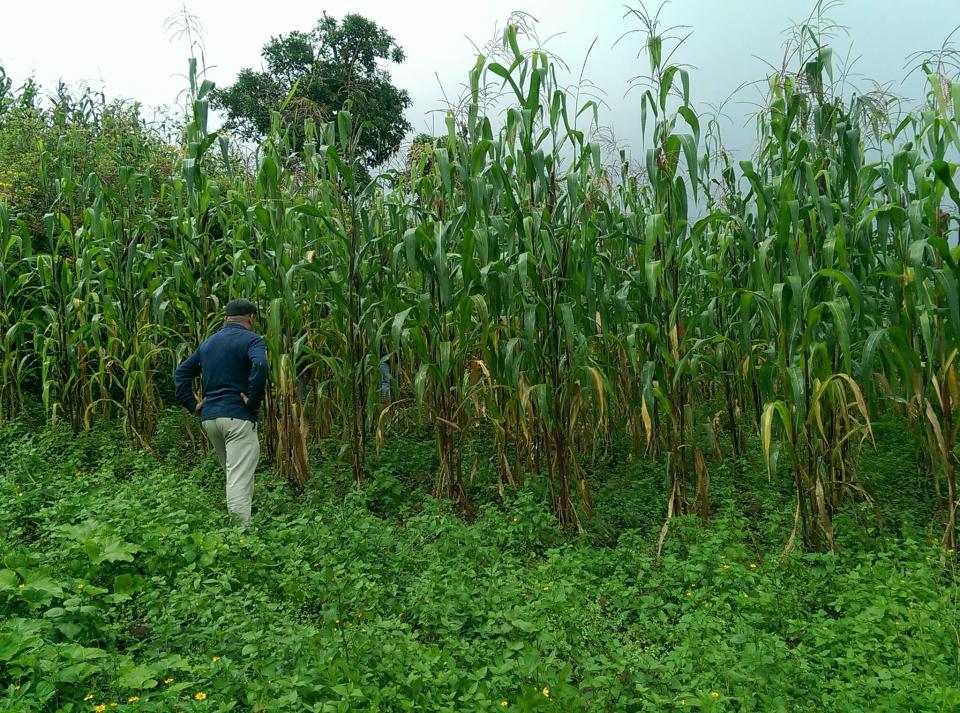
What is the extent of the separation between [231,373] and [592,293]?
238cm

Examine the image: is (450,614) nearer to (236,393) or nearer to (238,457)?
(238,457)

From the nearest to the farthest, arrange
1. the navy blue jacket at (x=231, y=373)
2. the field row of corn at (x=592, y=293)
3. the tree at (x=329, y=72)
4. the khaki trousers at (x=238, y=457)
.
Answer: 1. the field row of corn at (x=592, y=293)
2. the khaki trousers at (x=238, y=457)
3. the navy blue jacket at (x=231, y=373)
4. the tree at (x=329, y=72)

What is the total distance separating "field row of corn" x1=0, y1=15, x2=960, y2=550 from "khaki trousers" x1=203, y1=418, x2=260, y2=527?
38cm

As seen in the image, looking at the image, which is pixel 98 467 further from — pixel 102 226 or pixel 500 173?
pixel 500 173

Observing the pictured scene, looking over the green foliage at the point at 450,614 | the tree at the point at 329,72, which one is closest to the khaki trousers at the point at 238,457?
the green foliage at the point at 450,614

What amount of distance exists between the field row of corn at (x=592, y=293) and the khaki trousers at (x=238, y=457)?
1.24ft

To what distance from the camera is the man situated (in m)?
4.61

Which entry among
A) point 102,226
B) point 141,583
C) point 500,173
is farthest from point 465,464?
point 102,226

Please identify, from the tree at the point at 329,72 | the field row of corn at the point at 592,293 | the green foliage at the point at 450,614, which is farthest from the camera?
the tree at the point at 329,72

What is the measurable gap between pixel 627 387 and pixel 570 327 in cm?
128

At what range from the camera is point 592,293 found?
13.6ft

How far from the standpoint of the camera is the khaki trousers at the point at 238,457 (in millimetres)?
4562

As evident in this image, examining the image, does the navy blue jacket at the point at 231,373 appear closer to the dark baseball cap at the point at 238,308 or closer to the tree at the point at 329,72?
the dark baseball cap at the point at 238,308

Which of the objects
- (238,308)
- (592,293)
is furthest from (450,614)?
(238,308)
